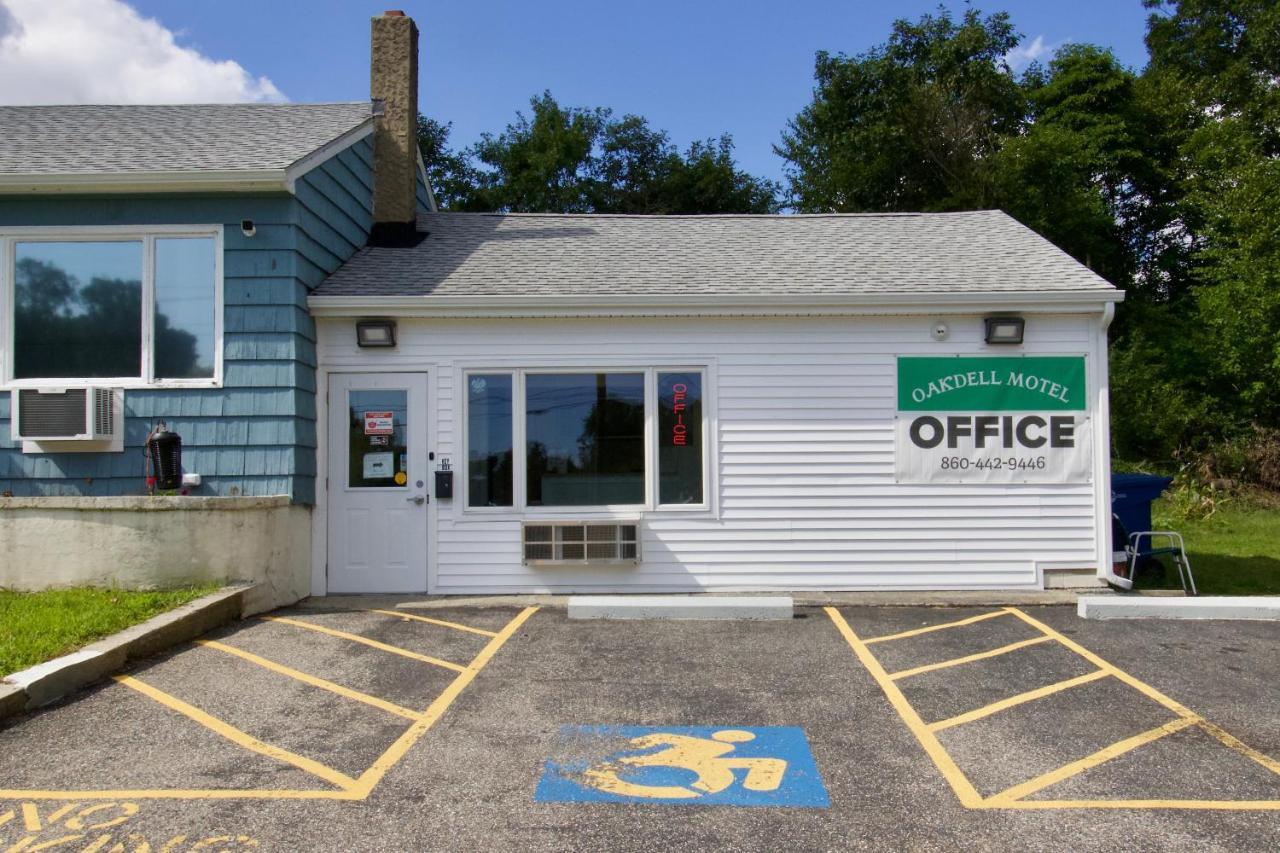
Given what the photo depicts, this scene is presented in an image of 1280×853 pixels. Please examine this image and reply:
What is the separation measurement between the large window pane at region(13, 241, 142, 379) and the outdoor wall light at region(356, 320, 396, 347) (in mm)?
1909

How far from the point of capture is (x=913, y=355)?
28.7 feet

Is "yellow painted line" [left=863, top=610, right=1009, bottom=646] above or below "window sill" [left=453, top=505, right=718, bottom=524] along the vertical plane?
below

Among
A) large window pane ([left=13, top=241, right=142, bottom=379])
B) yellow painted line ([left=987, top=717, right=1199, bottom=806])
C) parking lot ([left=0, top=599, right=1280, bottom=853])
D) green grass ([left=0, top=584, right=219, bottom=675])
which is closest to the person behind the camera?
parking lot ([left=0, top=599, right=1280, bottom=853])

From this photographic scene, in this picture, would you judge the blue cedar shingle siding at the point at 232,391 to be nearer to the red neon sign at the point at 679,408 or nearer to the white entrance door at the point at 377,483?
the white entrance door at the point at 377,483

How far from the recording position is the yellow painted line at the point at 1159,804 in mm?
3885

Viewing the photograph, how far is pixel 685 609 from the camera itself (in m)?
7.49

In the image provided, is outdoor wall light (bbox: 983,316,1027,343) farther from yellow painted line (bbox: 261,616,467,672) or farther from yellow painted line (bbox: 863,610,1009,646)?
yellow painted line (bbox: 261,616,467,672)

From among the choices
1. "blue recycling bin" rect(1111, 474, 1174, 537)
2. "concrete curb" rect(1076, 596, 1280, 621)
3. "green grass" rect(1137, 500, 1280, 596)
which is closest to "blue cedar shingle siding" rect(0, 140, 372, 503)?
"concrete curb" rect(1076, 596, 1280, 621)

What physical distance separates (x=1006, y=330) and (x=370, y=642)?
248 inches

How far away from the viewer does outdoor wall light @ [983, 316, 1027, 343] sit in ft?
28.2

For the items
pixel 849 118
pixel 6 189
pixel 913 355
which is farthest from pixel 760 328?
pixel 849 118

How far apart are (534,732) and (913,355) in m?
5.56

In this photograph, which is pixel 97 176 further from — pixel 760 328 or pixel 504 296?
pixel 760 328

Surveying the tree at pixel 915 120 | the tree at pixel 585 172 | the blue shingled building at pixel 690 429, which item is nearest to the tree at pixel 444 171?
the tree at pixel 585 172
